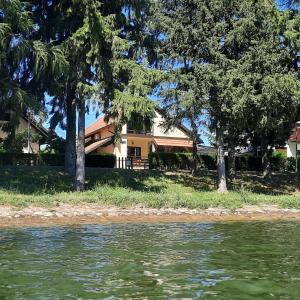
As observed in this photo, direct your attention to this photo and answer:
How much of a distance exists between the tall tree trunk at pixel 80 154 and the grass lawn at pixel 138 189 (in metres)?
0.50

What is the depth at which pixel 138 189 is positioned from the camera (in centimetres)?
2800

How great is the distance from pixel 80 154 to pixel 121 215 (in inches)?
245

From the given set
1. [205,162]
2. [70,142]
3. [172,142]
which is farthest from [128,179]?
[172,142]

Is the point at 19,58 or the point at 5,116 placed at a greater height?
the point at 19,58

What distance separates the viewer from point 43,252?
12352 millimetres

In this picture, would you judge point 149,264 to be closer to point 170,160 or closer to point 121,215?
point 121,215

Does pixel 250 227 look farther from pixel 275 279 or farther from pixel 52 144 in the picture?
pixel 52 144

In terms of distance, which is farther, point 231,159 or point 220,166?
point 231,159

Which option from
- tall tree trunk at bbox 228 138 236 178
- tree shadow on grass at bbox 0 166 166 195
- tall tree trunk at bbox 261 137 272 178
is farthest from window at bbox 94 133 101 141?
tree shadow on grass at bbox 0 166 166 195

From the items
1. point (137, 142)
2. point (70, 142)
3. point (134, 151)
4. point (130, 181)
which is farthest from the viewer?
point (137, 142)

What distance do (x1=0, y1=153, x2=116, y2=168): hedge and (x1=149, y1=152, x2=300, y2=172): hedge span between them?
3789 mm

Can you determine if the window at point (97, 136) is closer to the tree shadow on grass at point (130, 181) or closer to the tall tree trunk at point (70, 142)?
the tree shadow on grass at point (130, 181)

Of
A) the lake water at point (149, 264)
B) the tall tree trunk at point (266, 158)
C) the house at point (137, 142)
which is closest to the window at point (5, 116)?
A: the lake water at point (149, 264)

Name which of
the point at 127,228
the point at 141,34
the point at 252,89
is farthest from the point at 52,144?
the point at 127,228
